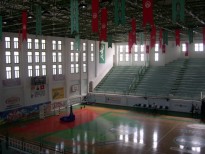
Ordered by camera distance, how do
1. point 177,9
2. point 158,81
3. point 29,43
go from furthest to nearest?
1. point 158,81
2. point 29,43
3. point 177,9

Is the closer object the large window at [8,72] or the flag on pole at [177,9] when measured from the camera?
the flag on pole at [177,9]

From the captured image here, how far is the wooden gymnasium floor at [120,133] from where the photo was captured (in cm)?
1627

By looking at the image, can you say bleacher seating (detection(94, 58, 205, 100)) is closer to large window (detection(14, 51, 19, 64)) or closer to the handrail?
large window (detection(14, 51, 19, 64))

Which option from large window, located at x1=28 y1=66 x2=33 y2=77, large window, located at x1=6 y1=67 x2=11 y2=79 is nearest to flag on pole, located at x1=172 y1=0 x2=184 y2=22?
large window, located at x1=6 y1=67 x2=11 y2=79

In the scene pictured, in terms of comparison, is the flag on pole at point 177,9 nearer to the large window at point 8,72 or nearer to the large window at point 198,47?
the large window at point 8,72

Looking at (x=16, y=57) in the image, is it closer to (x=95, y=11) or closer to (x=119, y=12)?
(x=119, y=12)

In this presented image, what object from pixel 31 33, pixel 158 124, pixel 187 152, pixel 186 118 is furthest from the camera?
pixel 31 33

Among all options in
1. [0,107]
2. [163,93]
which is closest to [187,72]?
[163,93]

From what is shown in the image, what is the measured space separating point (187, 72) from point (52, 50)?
56.0 ft

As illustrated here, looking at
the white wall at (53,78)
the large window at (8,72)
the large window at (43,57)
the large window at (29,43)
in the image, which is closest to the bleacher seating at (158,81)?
the white wall at (53,78)

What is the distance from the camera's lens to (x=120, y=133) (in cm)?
1962

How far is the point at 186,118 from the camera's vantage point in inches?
961

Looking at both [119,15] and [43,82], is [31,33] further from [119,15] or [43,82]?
[119,15]

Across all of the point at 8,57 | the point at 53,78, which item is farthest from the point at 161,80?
the point at 8,57
